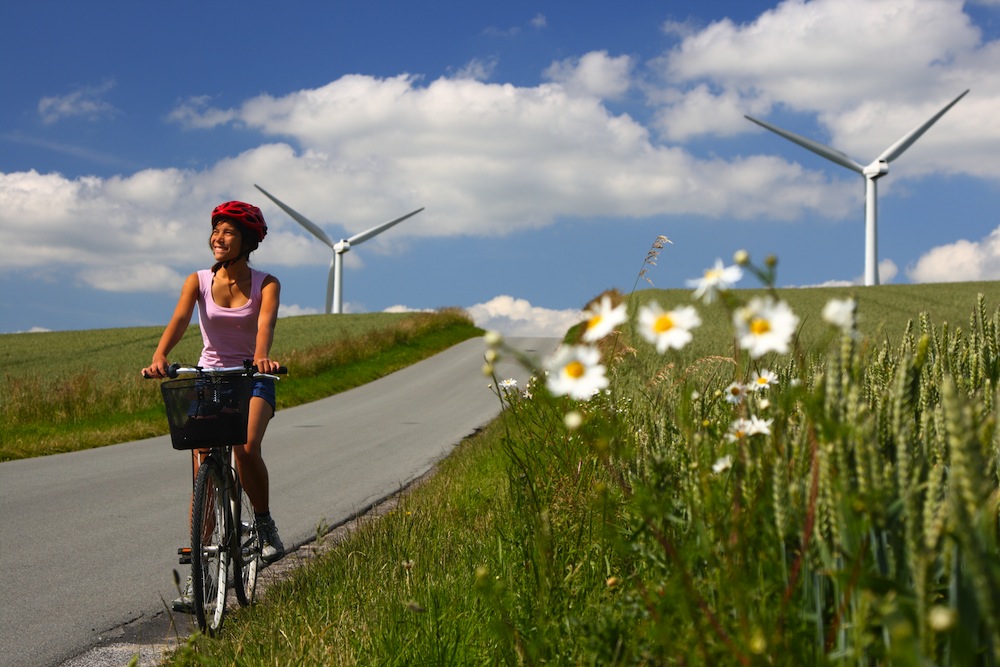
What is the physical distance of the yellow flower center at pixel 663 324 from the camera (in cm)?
167

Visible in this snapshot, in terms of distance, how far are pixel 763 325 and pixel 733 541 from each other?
31.1 inches

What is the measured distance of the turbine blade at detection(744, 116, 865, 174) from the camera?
31.5m

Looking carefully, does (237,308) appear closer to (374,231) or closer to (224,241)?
(224,241)

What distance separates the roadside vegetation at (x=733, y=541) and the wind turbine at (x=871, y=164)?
29.5 metres

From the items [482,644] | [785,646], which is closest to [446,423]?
[482,644]

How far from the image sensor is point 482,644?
125 inches

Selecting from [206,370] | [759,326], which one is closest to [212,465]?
[206,370]

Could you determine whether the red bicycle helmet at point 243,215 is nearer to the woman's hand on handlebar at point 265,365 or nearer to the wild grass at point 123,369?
the woman's hand on handlebar at point 265,365

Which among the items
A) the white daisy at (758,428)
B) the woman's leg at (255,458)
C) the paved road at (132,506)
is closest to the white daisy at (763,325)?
the paved road at (132,506)

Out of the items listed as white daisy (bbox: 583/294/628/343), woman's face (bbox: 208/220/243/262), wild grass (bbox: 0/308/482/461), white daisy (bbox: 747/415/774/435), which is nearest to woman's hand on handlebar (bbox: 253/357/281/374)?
woman's face (bbox: 208/220/243/262)

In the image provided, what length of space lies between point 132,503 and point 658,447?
7025 millimetres

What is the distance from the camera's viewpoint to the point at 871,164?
3872 cm

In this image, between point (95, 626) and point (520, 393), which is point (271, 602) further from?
point (520, 393)

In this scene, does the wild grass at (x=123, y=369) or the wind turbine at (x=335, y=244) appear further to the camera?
the wind turbine at (x=335, y=244)
